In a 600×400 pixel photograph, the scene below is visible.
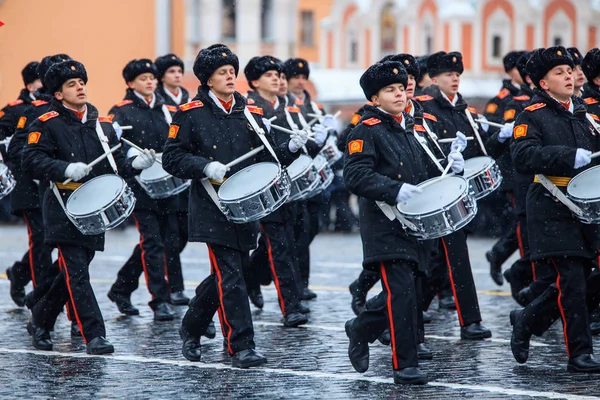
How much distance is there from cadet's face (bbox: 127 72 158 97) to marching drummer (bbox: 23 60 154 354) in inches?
85.2

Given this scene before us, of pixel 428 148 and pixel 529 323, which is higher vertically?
pixel 428 148

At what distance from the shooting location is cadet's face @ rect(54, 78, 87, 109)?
30.4 feet

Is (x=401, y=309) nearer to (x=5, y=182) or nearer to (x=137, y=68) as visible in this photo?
(x=137, y=68)

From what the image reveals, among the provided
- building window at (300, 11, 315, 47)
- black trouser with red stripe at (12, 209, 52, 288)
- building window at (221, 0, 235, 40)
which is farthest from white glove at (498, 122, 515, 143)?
building window at (300, 11, 315, 47)

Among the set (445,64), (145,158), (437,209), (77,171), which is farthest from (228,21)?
(437,209)

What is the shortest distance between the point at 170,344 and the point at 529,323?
2604 mm

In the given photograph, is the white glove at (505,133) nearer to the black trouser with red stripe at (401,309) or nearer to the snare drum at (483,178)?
the snare drum at (483,178)

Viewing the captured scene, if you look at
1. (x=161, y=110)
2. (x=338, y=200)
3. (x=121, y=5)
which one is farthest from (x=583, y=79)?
(x=121, y=5)

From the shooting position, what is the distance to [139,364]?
8695mm

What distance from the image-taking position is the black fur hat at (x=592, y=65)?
31.3 ft

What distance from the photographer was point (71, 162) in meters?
9.17

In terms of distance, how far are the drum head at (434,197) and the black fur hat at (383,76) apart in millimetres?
661

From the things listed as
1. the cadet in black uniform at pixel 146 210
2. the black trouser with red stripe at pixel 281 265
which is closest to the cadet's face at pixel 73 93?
the cadet in black uniform at pixel 146 210

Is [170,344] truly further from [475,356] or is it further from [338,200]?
[338,200]
